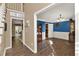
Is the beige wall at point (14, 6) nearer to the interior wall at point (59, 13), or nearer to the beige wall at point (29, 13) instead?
the beige wall at point (29, 13)

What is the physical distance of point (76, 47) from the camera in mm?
1400

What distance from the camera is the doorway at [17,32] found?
1.57 m

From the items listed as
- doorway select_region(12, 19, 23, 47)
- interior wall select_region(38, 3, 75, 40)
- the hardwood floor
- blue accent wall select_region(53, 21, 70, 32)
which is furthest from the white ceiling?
doorway select_region(12, 19, 23, 47)

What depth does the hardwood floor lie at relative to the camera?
1548 mm

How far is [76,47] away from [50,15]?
69 centimetres

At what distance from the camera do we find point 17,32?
1579mm

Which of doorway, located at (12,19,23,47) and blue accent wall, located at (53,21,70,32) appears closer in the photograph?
doorway, located at (12,19,23,47)

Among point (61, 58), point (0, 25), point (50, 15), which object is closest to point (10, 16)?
point (0, 25)

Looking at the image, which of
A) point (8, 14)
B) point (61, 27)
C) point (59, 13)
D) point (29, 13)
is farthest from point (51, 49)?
point (8, 14)

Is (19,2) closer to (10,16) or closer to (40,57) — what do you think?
(10,16)

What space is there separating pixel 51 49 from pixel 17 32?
0.62 metres

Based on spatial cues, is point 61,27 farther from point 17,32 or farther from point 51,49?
point 17,32

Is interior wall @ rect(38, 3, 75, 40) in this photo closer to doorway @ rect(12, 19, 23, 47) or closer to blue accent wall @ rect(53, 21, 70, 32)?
blue accent wall @ rect(53, 21, 70, 32)

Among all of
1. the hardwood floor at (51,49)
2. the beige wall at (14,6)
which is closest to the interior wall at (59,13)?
the hardwood floor at (51,49)
